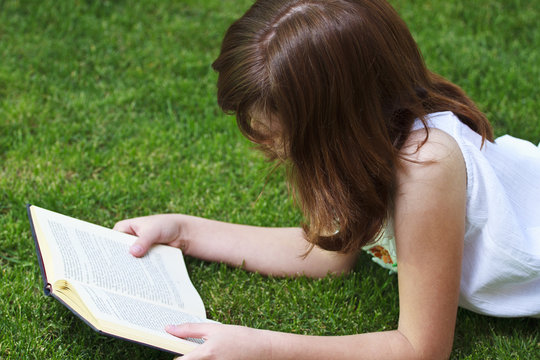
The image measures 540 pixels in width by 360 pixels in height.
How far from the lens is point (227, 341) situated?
1.49m

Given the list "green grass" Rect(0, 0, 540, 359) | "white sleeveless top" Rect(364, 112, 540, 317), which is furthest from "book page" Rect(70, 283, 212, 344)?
"white sleeveless top" Rect(364, 112, 540, 317)

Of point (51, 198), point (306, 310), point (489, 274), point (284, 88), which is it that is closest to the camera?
point (284, 88)

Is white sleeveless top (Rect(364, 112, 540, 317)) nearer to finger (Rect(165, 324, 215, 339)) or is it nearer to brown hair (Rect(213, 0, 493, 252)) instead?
brown hair (Rect(213, 0, 493, 252))

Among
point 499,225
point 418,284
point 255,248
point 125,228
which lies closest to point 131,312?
point 125,228

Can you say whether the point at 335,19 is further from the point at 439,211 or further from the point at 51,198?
the point at 51,198

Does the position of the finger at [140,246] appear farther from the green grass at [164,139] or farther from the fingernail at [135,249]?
the green grass at [164,139]

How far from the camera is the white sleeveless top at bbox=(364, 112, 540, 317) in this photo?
1.58 metres

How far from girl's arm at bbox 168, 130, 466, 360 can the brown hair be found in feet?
0.24

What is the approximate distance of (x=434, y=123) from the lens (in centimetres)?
156

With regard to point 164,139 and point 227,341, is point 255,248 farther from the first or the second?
point 164,139

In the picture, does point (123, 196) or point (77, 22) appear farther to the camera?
point (77, 22)

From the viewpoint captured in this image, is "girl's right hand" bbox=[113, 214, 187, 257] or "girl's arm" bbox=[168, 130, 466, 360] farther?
"girl's right hand" bbox=[113, 214, 187, 257]

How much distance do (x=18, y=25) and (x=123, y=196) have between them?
160cm

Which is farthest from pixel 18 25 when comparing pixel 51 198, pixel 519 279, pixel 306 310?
pixel 519 279
